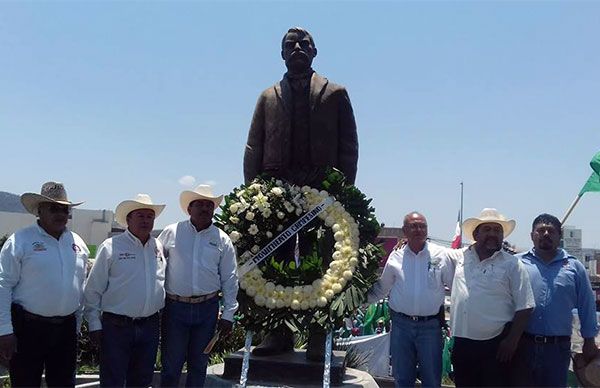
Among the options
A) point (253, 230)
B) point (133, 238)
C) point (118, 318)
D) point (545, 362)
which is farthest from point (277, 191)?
point (545, 362)

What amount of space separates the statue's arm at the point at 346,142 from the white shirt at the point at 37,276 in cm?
287

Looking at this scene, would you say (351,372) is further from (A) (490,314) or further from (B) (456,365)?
(A) (490,314)

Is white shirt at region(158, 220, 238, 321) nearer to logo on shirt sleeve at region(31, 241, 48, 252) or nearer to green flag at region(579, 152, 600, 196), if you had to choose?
logo on shirt sleeve at region(31, 241, 48, 252)

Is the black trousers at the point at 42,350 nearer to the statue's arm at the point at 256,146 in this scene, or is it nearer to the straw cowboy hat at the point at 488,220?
the statue's arm at the point at 256,146

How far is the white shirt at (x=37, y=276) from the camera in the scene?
3.91 m

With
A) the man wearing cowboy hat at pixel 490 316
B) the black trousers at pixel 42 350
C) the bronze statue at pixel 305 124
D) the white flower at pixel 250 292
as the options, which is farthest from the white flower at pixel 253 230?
the man wearing cowboy hat at pixel 490 316

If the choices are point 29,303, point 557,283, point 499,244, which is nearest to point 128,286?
point 29,303

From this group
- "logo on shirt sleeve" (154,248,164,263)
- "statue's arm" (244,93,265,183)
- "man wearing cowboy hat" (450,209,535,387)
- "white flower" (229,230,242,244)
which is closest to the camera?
"man wearing cowboy hat" (450,209,535,387)

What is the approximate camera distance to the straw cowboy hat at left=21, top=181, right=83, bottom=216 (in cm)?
414

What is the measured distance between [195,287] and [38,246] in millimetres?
1177

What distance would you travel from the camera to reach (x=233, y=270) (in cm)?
462

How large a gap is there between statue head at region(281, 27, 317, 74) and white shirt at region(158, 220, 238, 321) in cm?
208

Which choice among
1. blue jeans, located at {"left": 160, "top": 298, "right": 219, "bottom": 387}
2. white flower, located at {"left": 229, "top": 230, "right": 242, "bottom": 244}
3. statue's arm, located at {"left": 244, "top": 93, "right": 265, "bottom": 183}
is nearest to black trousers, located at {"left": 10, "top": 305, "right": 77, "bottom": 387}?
blue jeans, located at {"left": 160, "top": 298, "right": 219, "bottom": 387}

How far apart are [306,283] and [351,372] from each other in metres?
1.13
